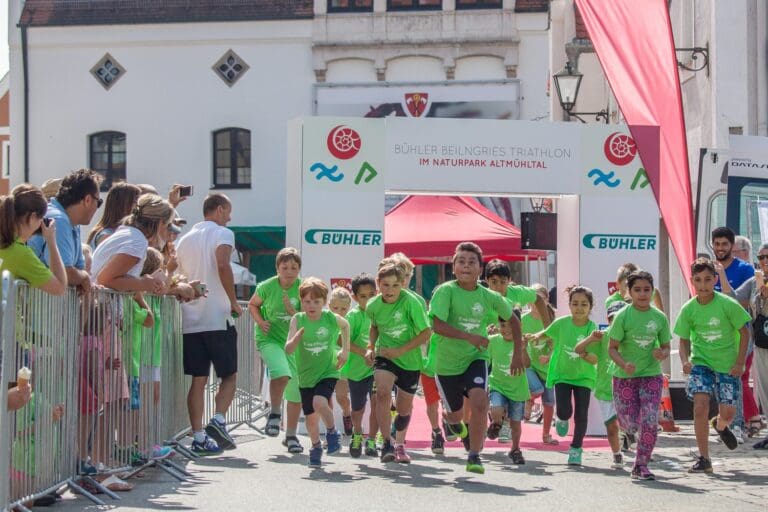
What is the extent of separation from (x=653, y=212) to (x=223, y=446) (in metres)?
5.36

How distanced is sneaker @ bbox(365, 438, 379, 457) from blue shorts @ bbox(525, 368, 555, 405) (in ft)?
8.20

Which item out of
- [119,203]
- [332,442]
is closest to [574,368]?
[332,442]

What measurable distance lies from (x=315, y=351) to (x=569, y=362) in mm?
2083

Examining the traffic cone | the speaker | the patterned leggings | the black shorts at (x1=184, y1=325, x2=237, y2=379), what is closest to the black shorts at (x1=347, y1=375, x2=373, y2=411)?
the black shorts at (x1=184, y1=325, x2=237, y2=379)

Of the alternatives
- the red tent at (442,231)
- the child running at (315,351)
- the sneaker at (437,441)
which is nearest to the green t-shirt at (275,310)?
the child running at (315,351)

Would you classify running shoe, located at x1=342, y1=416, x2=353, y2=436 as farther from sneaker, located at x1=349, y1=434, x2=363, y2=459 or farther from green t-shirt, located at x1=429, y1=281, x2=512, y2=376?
green t-shirt, located at x1=429, y1=281, x2=512, y2=376

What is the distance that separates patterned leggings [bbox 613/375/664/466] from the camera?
10344mm

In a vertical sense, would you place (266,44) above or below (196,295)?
above

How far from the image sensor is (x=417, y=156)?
14.3 meters

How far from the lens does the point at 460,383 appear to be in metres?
10.8

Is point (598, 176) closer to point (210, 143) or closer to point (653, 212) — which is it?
point (653, 212)

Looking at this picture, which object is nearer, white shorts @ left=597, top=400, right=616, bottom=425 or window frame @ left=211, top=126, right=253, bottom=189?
white shorts @ left=597, top=400, right=616, bottom=425

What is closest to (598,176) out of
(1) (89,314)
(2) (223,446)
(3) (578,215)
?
(3) (578,215)

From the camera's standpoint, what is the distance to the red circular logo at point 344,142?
46.7 feet
